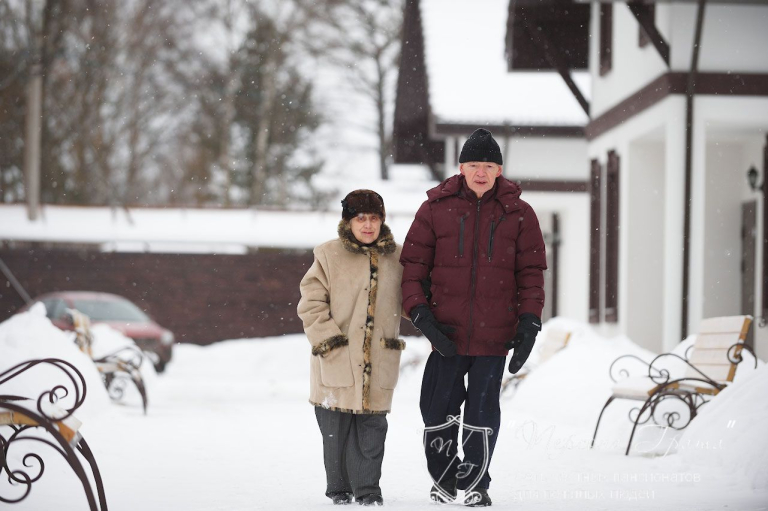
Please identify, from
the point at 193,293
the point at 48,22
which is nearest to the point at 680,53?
the point at 193,293

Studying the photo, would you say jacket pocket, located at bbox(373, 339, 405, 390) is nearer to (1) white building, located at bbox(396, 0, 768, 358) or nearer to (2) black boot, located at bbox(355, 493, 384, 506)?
(2) black boot, located at bbox(355, 493, 384, 506)

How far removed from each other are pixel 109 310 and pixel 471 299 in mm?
16658

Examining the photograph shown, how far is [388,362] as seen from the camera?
5.85 meters

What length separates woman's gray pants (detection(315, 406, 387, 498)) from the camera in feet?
18.9

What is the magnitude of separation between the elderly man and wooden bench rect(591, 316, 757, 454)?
247 cm

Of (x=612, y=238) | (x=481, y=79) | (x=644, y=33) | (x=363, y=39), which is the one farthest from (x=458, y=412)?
(x=363, y=39)

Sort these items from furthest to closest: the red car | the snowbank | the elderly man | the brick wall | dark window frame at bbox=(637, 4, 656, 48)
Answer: the brick wall
the red car
dark window frame at bbox=(637, 4, 656, 48)
the snowbank
the elderly man

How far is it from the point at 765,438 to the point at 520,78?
1426 centimetres

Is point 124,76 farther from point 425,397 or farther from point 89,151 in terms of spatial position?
point 425,397

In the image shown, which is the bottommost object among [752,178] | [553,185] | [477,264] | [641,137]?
[477,264]

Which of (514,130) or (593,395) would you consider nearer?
(593,395)

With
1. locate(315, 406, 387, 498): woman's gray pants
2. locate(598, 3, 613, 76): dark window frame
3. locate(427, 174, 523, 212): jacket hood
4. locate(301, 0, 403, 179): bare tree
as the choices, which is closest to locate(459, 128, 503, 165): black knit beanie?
locate(427, 174, 523, 212): jacket hood

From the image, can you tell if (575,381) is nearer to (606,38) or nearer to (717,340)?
(717,340)

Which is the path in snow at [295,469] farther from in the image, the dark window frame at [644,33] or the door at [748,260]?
the dark window frame at [644,33]
